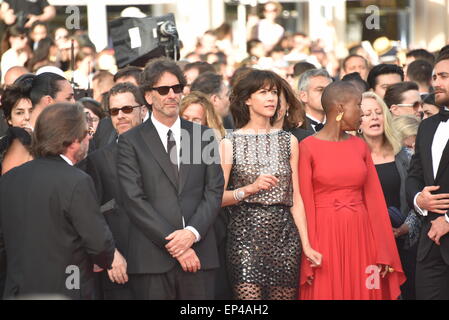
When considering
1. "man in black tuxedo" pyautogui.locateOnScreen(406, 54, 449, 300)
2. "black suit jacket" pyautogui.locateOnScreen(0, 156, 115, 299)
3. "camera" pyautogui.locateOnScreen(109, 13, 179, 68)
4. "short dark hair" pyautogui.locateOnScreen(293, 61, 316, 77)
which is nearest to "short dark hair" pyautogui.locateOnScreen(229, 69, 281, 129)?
A: "man in black tuxedo" pyautogui.locateOnScreen(406, 54, 449, 300)

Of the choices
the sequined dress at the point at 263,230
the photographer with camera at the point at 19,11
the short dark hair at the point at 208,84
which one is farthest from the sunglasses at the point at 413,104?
the photographer with camera at the point at 19,11

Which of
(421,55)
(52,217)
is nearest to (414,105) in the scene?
(421,55)

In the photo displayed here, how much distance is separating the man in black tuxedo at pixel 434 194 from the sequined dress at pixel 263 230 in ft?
2.87

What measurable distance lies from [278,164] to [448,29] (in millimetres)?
16319

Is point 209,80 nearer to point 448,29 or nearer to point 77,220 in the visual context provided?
point 77,220

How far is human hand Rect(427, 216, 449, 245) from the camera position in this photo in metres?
6.54

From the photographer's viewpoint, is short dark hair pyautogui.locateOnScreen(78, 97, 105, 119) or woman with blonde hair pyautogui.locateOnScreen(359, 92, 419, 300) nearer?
woman with blonde hair pyautogui.locateOnScreen(359, 92, 419, 300)

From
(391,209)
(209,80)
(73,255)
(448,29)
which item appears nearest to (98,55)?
(209,80)

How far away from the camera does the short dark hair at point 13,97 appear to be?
725 centimetres

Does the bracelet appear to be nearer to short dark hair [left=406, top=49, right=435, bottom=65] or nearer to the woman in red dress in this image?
the woman in red dress

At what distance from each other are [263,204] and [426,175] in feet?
3.79

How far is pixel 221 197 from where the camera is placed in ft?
20.4

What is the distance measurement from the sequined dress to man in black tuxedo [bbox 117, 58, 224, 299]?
13.1 inches

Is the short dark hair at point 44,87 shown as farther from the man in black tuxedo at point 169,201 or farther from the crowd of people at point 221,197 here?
the man in black tuxedo at point 169,201
